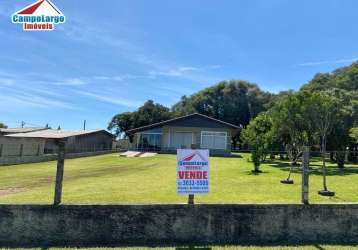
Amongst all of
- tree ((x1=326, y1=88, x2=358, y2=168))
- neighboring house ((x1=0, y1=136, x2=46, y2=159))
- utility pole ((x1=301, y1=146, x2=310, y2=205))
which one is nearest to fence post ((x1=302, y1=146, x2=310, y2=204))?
utility pole ((x1=301, y1=146, x2=310, y2=205))

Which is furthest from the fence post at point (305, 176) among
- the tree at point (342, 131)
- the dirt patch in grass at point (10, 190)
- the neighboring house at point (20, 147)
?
the neighboring house at point (20, 147)

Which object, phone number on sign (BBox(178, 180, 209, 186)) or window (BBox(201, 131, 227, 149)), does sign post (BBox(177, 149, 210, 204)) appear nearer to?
phone number on sign (BBox(178, 180, 209, 186))

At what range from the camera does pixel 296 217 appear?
22.8ft

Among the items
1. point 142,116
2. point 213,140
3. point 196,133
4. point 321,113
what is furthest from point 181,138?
point 142,116

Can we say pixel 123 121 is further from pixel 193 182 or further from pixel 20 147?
pixel 193 182

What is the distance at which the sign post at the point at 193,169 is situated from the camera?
7.14 metres

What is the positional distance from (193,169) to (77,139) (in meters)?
35.8

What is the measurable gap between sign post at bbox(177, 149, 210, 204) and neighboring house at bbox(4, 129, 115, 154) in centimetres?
2901

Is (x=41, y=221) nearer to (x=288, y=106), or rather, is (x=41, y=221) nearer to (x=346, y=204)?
(x=346, y=204)

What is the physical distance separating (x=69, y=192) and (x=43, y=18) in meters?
7.68

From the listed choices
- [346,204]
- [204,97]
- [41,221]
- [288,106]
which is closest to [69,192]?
[41,221]

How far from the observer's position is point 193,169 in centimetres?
721

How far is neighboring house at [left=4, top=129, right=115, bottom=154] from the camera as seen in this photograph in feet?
117

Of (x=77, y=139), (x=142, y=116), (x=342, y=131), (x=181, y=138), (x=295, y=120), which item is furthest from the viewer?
(x=142, y=116)
